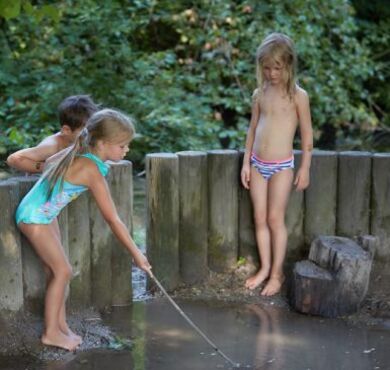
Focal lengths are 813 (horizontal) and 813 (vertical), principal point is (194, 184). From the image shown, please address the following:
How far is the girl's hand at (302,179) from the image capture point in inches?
186

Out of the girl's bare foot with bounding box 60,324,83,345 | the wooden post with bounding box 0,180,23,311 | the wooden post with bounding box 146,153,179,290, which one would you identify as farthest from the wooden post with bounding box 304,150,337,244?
the wooden post with bounding box 0,180,23,311

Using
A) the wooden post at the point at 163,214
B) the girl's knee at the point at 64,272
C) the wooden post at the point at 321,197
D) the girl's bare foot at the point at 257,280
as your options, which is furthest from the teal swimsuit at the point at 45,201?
the wooden post at the point at 321,197

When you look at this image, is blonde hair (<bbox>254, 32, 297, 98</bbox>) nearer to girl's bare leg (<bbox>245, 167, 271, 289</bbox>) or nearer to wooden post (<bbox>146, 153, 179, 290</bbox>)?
girl's bare leg (<bbox>245, 167, 271, 289</bbox>)

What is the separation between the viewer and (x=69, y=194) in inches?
151

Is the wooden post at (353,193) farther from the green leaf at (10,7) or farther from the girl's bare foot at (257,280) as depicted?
the green leaf at (10,7)

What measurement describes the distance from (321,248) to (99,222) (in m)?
1.25

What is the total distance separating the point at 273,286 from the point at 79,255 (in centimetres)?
120

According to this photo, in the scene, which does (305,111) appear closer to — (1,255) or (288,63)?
(288,63)

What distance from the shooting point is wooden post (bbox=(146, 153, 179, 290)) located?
186 inches

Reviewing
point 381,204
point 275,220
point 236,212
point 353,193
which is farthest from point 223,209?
point 381,204

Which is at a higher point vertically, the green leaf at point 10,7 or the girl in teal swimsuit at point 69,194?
the green leaf at point 10,7

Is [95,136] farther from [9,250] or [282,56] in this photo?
[282,56]

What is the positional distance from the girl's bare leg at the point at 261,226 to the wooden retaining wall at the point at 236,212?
0.16 m

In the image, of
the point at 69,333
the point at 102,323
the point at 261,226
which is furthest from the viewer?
the point at 261,226
